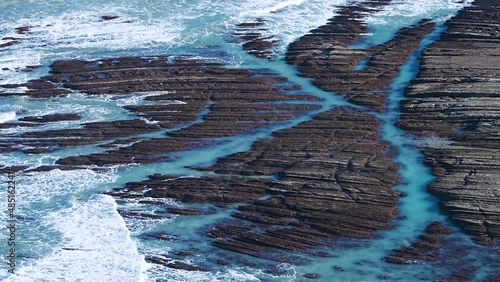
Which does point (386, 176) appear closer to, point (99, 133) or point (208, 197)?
point (208, 197)

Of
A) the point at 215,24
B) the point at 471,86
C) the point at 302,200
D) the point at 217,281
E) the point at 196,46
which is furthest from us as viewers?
the point at 215,24

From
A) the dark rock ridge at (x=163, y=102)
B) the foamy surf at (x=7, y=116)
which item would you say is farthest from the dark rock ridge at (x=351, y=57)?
the foamy surf at (x=7, y=116)

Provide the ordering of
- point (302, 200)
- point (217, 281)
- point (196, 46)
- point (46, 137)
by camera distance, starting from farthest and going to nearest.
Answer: point (196, 46) → point (46, 137) → point (302, 200) → point (217, 281)

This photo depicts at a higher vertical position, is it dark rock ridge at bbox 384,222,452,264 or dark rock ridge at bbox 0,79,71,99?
dark rock ridge at bbox 0,79,71,99

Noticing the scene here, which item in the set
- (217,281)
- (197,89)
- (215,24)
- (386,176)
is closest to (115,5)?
(215,24)

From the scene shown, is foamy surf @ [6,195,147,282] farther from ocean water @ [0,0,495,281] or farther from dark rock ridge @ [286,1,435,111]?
dark rock ridge @ [286,1,435,111]

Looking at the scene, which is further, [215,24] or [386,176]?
[215,24]

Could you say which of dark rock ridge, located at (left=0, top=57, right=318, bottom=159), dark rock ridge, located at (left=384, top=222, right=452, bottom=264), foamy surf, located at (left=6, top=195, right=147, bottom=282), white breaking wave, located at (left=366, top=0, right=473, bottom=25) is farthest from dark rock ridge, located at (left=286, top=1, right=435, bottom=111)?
foamy surf, located at (left=6, top=195, right=147, bottom=282)
